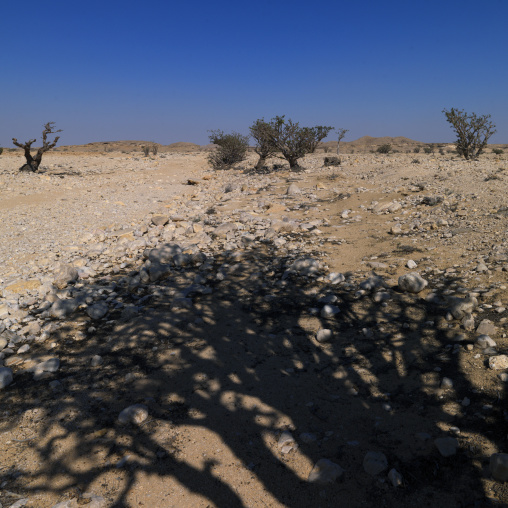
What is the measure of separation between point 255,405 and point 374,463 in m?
0.83

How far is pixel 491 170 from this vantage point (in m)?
8.12

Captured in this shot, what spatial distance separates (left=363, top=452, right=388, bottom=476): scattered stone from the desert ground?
1 cm

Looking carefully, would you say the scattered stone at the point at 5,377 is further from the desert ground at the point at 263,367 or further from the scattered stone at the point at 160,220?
the scattered stone at the point at 160,220

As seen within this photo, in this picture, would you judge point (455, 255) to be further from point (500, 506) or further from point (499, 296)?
point (500, 506)

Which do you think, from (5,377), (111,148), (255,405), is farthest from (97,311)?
(111,148)

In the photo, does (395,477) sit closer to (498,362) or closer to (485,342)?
(498,362)

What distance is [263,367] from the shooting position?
9.14ft

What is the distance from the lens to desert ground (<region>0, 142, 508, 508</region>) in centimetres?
187

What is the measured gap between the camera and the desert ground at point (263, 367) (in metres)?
1.87

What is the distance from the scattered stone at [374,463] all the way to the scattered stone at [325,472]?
0.44 feet

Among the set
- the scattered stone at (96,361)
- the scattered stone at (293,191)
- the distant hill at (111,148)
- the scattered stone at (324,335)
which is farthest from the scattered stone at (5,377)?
the distant hill at (111,148)

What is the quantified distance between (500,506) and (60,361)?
3.09 m

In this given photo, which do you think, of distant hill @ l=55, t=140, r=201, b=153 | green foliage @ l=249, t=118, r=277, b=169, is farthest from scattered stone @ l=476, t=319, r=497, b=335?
distant hill @ l=55, t=140, r=201, b=153

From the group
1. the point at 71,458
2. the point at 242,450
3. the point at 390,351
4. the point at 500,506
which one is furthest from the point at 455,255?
the point at 71,458
